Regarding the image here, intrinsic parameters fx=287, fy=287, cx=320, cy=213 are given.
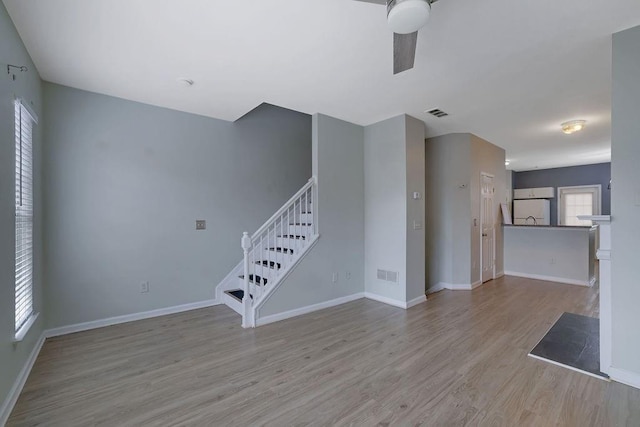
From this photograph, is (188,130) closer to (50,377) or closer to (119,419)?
A: (50,377)

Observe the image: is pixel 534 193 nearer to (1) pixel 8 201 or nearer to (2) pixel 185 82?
(2) pixel 185 82

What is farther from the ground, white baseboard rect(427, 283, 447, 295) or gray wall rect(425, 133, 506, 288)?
gray wall rect(425, 133, 506, 288)

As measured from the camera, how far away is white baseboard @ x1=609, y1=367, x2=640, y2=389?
209cm

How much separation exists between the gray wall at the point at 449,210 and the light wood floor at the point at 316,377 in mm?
1499

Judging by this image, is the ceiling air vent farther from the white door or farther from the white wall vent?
the white wall vent

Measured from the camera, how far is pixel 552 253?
5527 mm

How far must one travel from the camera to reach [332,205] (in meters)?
4.07

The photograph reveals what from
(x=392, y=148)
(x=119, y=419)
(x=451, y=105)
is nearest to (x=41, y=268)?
(x=119, y=419)

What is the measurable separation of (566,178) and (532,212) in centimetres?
137

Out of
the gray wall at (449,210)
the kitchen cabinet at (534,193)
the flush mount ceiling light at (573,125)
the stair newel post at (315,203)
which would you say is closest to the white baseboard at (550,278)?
the gray wall at (449,210)

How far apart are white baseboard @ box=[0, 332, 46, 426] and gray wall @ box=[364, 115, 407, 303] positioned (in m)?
3.75

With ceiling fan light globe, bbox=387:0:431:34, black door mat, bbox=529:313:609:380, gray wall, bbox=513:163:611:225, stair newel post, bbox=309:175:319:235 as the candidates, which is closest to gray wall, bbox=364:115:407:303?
stair newel post, bbox=309:175:319:235

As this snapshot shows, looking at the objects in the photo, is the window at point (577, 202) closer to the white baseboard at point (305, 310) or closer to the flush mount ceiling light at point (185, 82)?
the white baseboard at point (305, 310)

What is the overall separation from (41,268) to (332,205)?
3.26 meters
